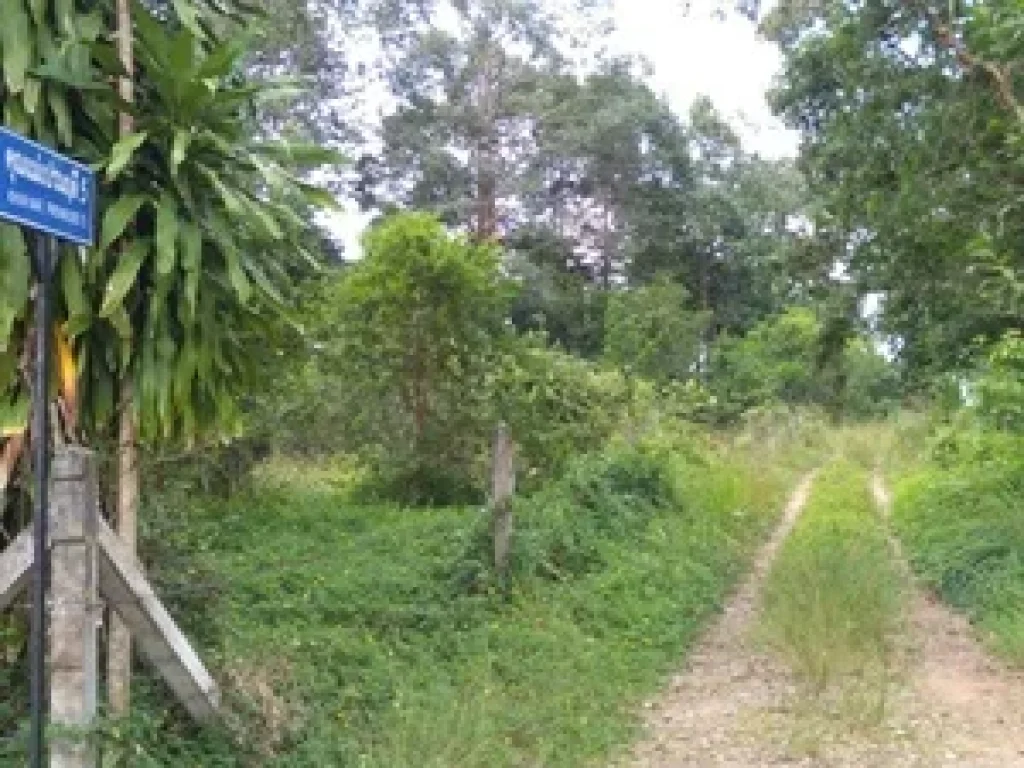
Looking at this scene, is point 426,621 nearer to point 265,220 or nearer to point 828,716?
point 828,716

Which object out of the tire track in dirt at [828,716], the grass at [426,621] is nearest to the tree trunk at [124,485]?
the grass at [426,621]

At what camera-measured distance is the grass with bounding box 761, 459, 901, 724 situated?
22.9 feet

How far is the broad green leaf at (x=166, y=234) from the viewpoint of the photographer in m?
4.31

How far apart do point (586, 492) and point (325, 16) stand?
10.8m

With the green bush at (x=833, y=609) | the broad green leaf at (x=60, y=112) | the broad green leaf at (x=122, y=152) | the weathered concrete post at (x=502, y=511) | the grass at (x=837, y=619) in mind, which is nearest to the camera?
the broad green leaf at (x=122, y=152)

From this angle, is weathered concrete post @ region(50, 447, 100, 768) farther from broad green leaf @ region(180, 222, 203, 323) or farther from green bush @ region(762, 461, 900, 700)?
green bush @ region(762, 461, 900, 700)

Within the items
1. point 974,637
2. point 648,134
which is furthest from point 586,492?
point 648,134

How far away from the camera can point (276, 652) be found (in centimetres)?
624

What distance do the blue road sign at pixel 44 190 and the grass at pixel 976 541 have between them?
647 cm

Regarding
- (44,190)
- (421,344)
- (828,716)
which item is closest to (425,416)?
(421,344)

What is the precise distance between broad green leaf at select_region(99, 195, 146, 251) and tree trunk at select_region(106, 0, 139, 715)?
1.08 feet

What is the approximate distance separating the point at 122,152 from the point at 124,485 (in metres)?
1.27

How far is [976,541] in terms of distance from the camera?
37.9 ft

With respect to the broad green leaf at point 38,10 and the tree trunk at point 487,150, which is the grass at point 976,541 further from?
the tree trunk at point 487,150
